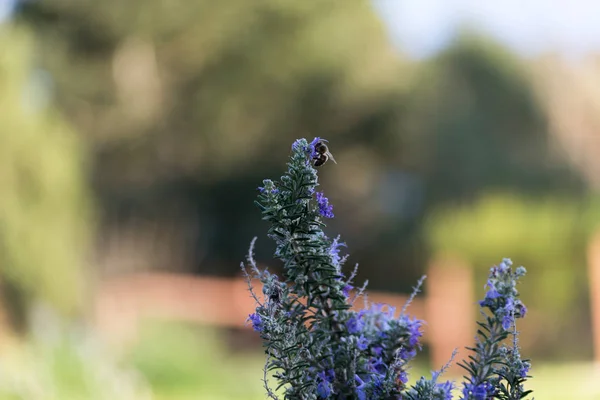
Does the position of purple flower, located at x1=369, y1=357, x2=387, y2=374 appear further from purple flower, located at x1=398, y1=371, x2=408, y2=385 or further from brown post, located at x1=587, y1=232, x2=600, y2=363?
brown post, located at x1=587, y1=232, x2=600, y2=363

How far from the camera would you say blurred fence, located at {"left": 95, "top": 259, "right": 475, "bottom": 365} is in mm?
8461

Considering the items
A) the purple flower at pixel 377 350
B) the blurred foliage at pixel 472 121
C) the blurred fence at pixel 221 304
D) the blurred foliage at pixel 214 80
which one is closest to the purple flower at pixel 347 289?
the purple flower at pixel 377 350

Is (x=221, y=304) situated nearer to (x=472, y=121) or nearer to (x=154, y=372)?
(x=154, y=372)

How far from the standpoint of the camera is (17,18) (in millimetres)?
10453

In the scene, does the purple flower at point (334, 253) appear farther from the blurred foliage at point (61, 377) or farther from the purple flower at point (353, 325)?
the blurred foliage at point (61, 377)

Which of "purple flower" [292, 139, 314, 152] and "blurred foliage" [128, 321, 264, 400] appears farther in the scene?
"blurred foliage" [128, 321, 264, 400]

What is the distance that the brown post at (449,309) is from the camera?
8.42 meters

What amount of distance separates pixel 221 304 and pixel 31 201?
11.3 ft

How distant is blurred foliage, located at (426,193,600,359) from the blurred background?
0.08 ft

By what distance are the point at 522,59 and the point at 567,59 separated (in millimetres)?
712

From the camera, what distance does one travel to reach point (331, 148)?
11.3 m

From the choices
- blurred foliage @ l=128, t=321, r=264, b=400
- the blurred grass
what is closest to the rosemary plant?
the blurred grass

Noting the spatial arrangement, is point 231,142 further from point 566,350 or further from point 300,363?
point 300,363

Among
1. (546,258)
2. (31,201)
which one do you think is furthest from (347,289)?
(546,258)
